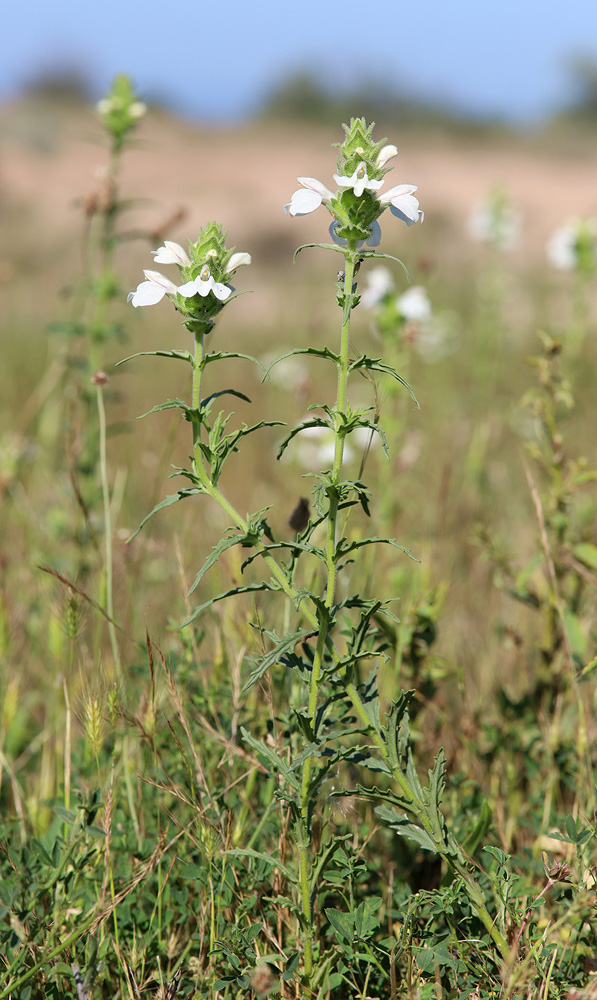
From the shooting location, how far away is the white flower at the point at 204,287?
41.5 inches

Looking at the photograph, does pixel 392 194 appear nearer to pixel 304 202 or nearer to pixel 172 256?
pixel 304 202

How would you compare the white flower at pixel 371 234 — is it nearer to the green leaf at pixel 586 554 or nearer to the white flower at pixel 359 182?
the white flower at pixel 359 182

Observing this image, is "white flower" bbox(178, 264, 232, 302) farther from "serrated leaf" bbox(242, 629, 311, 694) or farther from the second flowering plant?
"serrated leaf" bbox(242, 629, 311, 694)

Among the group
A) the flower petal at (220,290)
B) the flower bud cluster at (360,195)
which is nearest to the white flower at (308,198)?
the flower bud cluster at (360,195)

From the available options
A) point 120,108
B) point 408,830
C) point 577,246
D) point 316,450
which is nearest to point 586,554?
point 408,830

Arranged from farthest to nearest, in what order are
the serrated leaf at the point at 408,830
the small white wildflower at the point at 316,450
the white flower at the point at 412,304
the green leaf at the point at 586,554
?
the small white wildflower at the point at 316,450 < the white flower at the point at 412,304 < the green leaf at the point at 586,554 < the serrated leaf at the point at 408,830

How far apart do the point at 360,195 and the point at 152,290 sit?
Result: 1.00ft

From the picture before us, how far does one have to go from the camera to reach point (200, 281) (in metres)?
1.08

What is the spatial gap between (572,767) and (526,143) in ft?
121

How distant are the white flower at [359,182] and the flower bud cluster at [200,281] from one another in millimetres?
171

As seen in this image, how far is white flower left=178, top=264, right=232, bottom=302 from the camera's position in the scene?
1055mm

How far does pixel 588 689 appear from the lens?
2057mm

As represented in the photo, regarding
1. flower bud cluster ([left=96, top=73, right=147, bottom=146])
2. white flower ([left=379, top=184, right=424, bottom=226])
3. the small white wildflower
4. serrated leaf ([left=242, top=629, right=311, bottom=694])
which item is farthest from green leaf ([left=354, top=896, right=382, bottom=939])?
flower bud cluster ([left=96, top=73, right=147, bottom=146])

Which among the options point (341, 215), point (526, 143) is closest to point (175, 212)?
point (341, 215)
